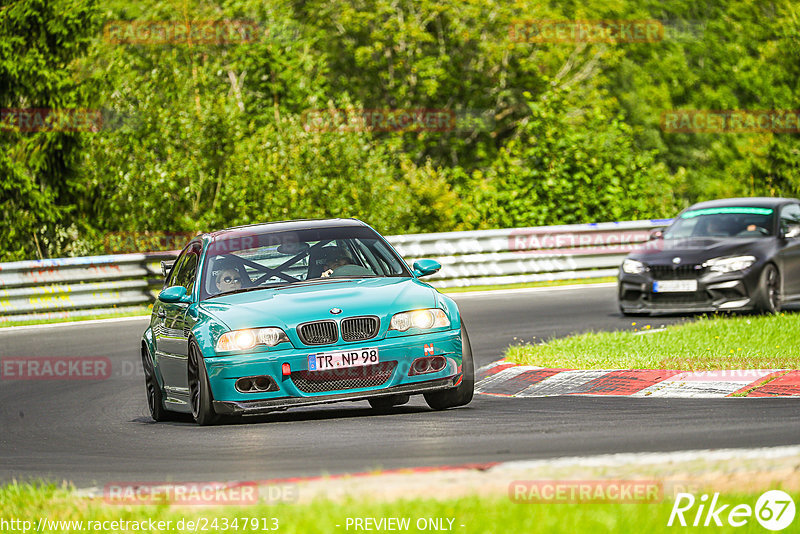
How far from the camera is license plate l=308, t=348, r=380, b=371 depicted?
30.6 feet

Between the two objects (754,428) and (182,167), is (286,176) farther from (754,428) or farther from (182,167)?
(754,428)

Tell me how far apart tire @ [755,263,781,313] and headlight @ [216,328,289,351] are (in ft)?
30.2

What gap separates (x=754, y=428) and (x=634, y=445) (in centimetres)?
94

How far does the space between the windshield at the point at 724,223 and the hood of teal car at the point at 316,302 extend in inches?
355

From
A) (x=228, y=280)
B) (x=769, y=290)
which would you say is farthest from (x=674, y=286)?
(x=228, y=280)

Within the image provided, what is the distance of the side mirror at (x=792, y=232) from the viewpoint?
58.5ft

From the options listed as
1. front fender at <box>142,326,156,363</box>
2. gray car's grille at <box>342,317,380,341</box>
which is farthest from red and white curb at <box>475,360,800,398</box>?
front fender at <box>142,326,156,363</box>

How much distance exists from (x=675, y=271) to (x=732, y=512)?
40.1 feet
